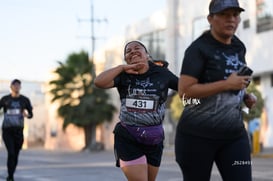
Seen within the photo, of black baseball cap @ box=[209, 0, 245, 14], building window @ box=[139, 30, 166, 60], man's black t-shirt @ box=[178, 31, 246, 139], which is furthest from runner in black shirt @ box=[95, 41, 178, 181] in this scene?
building window @ box=[139, 30, 166, 60]

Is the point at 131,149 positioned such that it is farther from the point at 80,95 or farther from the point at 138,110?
the point at 80,95

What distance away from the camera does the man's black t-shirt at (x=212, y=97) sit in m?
3.81

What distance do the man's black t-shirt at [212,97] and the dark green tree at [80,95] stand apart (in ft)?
99.8

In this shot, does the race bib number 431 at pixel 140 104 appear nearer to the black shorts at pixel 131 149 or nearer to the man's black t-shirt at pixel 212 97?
the black shorts at pixel 131 149

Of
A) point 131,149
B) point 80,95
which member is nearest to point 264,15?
point 80,95

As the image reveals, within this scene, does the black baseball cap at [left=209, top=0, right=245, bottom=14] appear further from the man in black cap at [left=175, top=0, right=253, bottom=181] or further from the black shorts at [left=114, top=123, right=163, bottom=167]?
the black shorts at [left=114, top=123, right=163, bottom=167]

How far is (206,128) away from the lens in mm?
3854

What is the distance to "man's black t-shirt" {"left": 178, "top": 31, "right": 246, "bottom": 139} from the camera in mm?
3807

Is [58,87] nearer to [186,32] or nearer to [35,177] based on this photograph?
[186,32]

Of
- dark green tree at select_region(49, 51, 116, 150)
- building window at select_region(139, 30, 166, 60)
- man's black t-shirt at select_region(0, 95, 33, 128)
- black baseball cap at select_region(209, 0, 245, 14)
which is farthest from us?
building window at select_region(139, 30, 166, 60)

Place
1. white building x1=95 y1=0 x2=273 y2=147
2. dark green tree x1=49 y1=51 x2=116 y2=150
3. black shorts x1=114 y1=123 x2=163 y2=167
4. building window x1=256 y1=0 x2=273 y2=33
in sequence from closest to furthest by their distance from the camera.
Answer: black shorts x1=114 y1=123 x2=163 y2=167
building window x1=256 y1=0 x2=273 y2=33
white building x1=95 y1=0 x2=273 y2=147
dark green tree x1=49 y1=51 x2=116 y2=150

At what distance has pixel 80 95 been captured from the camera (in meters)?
34.8

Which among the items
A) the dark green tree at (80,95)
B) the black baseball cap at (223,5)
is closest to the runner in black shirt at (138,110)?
the black baseball cap at (223,5)

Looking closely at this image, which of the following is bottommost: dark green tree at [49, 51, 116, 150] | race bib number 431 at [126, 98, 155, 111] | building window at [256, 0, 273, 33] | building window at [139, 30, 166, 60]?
dark green tree at [49, 51, 116, 150]
